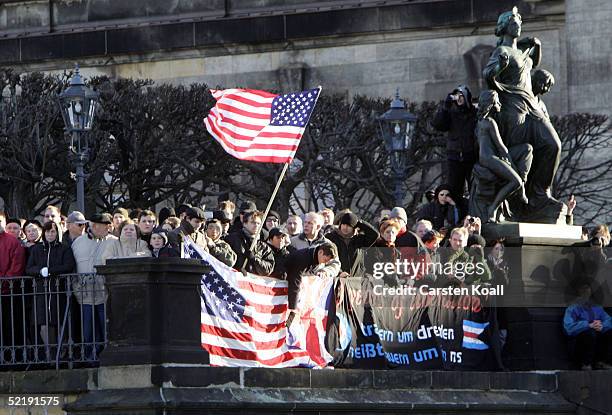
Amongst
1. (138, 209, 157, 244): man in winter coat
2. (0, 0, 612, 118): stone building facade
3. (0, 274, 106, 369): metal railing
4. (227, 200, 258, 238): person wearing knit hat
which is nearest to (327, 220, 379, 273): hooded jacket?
(227, 200, 258, 238): person wearing knit hat

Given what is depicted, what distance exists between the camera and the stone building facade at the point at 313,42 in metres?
53.5

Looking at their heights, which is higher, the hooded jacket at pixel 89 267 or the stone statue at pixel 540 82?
the stone statue at pixel 540 82

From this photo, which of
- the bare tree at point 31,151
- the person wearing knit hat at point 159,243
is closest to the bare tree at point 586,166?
the bare tree at point 31,151

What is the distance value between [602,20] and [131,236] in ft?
93.3

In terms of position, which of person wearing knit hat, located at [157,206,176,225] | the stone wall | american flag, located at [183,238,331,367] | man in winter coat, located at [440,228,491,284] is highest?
the stone wall

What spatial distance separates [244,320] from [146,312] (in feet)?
5.13

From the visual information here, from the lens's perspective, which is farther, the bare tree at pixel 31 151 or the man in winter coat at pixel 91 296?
the bare tree at pixel 31 151

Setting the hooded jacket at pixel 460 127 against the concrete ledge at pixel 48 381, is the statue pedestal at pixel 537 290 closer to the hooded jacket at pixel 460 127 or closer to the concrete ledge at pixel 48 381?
the hooded jacket at pixel 460 127

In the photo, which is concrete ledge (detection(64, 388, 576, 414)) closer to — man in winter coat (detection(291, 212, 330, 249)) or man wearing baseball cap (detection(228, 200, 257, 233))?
man in winter coat (detection(291, 212, 330, 249))

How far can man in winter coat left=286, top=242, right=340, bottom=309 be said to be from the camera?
85.7 feet

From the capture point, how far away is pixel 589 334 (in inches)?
1109

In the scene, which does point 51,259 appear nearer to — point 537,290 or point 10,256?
point 10,256

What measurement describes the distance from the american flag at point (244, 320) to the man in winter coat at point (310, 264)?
0.30ft

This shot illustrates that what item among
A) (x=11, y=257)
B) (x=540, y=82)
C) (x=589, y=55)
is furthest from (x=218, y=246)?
(x=589, y=55)
